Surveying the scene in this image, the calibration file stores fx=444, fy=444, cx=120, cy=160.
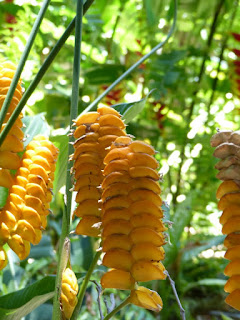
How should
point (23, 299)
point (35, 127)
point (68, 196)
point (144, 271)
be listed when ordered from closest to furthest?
point (144, 271)
point (68, 196)
point (23, 299)
point (35, 127)

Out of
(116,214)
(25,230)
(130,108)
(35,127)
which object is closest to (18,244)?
(25,230)

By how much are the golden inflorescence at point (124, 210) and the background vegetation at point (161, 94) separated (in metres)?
0.68

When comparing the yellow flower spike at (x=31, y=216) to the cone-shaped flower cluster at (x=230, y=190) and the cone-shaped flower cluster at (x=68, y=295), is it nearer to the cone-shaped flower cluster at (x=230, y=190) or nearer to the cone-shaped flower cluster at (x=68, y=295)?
the cone-shaped flower cluster at (x=68, y=295)

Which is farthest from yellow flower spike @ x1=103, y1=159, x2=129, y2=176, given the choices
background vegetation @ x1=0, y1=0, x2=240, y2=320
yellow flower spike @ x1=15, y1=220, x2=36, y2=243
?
background vegetation @ x1=0, y1=0, x2=240, y2=320

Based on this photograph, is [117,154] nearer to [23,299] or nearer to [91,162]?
[91,162]

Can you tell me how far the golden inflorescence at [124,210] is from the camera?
30 cm

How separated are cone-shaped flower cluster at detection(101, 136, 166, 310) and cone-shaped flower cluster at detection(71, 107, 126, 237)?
0.10ft

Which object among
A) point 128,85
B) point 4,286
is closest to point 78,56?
point 4,286

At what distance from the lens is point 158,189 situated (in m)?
0.33

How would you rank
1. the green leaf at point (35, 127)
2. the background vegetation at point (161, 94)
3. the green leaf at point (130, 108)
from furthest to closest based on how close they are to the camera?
the background vegetation at point (161, 94) → the green leaf at point (35, 127) → the green leaf at point (130, 108)

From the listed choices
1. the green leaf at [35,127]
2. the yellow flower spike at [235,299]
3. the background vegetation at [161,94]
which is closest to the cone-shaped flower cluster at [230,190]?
the yellow flower spike at [235,299]

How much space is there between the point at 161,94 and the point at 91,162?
1085 millimetres

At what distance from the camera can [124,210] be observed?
317mm

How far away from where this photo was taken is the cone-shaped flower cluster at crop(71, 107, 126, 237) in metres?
0.36
